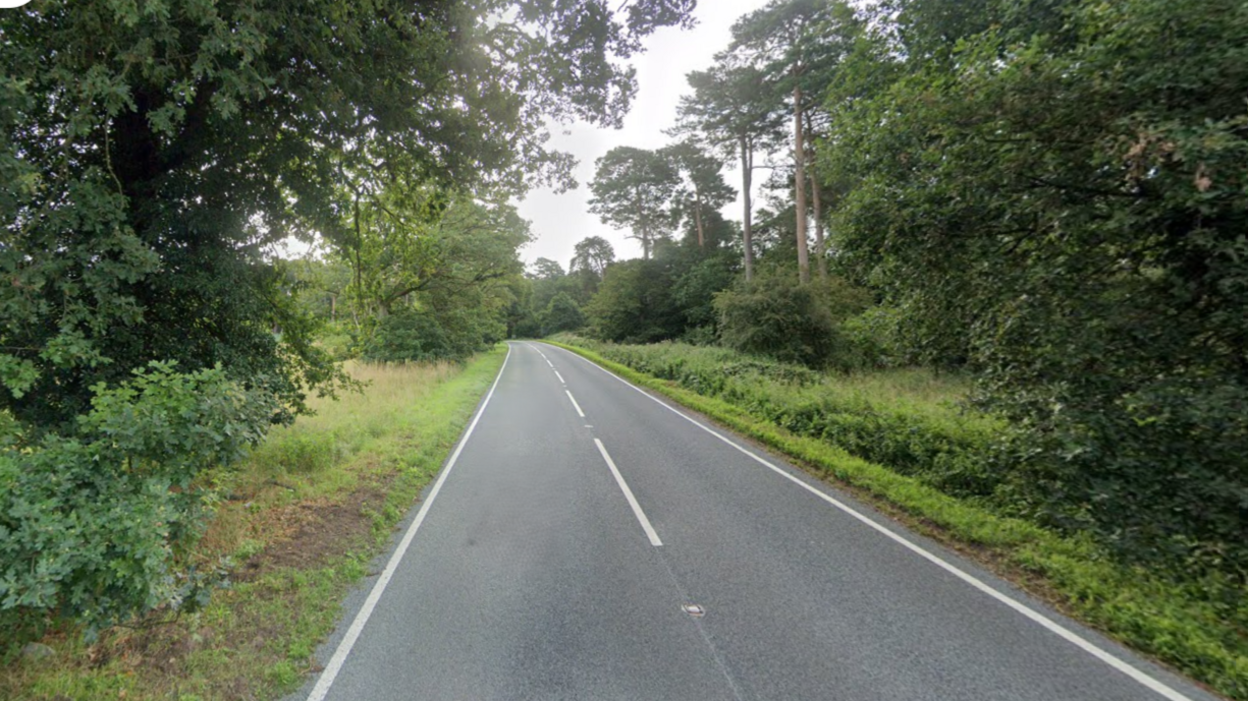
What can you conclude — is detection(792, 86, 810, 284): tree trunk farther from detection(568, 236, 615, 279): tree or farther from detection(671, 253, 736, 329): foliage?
detection(568, 236, 615, 279): tree

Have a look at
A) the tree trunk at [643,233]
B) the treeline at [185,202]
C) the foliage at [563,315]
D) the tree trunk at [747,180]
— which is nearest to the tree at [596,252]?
the foliage at [563,315]

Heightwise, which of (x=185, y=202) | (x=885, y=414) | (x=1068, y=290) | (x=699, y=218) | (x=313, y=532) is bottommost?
(x=313, y=532)

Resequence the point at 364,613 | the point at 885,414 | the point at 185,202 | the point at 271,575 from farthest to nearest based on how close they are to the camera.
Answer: the point at 885,414, the point at 185,202, the point at 271,575, the point at 364,613

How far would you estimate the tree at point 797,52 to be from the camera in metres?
17.6

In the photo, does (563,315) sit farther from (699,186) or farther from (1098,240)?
(1098,240)

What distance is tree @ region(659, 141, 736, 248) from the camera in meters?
31.2

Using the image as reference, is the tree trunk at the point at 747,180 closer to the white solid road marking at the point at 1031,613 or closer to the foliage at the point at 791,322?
the foliage at the point at 791,322

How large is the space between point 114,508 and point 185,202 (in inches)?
152

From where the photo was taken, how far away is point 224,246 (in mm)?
5582

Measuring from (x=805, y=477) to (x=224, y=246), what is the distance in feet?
26.6

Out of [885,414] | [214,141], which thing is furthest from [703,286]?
[214,141]

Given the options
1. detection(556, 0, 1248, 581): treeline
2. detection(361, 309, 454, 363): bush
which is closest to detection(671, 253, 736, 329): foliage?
detection(361, 309, 454, 363): bush

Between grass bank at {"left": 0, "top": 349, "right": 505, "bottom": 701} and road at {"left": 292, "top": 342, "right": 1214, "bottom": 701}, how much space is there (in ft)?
1.09

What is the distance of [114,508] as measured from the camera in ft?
9.36
